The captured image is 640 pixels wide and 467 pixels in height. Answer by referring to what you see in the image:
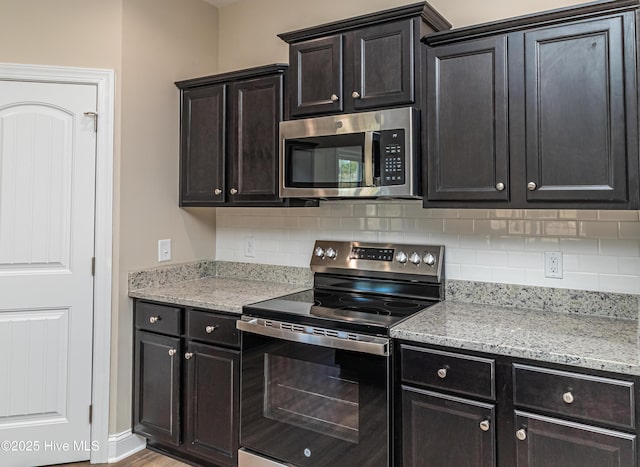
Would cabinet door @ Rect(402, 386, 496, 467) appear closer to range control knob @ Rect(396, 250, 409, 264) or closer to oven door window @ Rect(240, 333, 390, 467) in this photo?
oven door window @ Rect(240, 333, 390, 467)

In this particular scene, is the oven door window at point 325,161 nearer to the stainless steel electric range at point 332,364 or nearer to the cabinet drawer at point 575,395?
the stainless steel electric range at point 332,364

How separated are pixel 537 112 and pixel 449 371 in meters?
1.10

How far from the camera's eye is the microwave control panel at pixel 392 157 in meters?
2.04

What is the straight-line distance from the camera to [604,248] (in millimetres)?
1981

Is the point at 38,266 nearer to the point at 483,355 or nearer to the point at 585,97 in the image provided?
the point at 483,355

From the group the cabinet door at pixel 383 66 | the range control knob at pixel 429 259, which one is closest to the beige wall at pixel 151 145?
the cabinet door at pixel 383 66

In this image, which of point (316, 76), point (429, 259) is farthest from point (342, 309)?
point (316, 76)

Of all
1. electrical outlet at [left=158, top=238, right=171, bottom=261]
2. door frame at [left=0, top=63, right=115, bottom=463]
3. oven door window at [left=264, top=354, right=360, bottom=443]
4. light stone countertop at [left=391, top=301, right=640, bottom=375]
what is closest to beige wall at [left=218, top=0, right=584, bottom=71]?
door frame at [left=0, top=63, right=115, bottom=463]

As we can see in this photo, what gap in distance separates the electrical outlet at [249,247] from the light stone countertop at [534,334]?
4.48ft

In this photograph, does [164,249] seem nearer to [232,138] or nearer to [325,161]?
[232,138]

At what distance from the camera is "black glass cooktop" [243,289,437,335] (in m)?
1.87

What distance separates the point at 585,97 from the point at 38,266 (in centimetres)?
276

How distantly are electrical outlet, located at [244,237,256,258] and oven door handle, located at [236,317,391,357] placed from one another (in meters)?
0.93

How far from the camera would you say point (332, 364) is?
1911 mm
